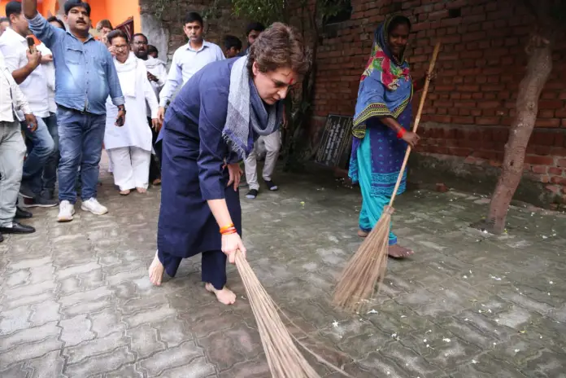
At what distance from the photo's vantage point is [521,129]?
3.62m

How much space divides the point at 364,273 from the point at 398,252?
619mm

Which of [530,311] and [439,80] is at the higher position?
[439,80]

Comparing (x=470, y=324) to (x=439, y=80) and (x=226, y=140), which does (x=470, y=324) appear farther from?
(x=439, y=80)

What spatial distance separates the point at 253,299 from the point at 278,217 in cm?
252

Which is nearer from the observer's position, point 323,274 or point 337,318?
point 337,318

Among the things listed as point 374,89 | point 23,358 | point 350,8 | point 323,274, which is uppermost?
point 350,8

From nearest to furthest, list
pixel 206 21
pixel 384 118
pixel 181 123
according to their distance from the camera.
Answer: pixel 181 123 < pixel 384 118 < pixel 206 21

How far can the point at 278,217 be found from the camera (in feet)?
14.1

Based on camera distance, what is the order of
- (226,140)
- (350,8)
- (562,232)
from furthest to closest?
(350,8) → (562,232) → (226,140)

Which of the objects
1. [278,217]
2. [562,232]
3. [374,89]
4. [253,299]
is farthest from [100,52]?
[562,232]

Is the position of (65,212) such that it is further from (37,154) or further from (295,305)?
(295,305)

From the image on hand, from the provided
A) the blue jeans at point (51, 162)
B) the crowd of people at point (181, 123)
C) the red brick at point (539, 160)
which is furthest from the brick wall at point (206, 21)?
the red brick at point (539, 160)

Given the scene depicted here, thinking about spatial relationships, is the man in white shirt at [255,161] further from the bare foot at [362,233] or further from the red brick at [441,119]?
the red brick at [441,119]

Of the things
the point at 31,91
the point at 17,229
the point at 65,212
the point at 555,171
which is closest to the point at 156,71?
the point at 31,91
